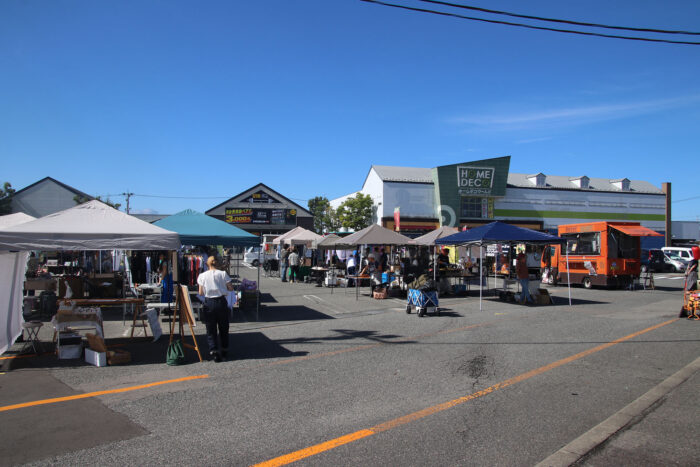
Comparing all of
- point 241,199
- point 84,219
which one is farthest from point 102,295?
point 241,199

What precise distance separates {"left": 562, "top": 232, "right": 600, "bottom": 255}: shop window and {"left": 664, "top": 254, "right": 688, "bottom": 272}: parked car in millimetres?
18306

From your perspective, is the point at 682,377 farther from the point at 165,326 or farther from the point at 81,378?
the point at 165,326

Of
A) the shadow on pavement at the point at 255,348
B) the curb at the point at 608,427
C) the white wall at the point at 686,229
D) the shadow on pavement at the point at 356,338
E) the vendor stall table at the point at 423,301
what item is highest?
the white wall at the point at 686,229

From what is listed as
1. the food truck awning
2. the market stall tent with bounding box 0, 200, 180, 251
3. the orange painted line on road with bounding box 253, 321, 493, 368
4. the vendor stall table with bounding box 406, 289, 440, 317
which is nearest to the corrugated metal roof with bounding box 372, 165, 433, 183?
the food truck awning

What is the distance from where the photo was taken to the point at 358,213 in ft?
149

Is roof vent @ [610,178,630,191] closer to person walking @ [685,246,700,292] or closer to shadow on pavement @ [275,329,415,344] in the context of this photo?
person walking @ [685,246,700,292]

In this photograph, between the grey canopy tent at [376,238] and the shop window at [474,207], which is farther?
the shop window at [474,207]

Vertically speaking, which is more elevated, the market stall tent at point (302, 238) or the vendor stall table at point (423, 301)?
the market stall tent at point (302, 238)

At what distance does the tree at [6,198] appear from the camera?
150 ft

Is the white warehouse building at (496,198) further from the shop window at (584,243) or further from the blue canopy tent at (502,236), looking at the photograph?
the blue canopy tent at (502,236)

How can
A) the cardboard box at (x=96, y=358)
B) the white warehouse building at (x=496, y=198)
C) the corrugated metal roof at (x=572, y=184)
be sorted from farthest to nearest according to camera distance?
the corrugated metal roof at (x=572, y=184)
the white warehouse building at (x=496, y=198)
the cardboard box at (x=96, y=358)

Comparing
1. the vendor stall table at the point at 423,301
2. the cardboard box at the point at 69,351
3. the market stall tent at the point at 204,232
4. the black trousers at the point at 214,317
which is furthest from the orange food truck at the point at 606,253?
the cardboard box at the point at 69,351

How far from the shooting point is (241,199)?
53344mm

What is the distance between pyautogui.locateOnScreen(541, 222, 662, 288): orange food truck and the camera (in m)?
20.4
